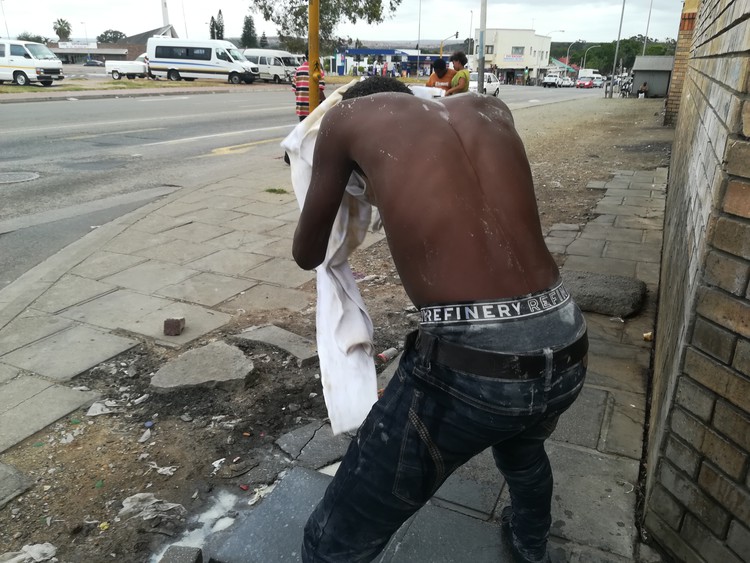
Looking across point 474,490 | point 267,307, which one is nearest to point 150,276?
point 267,307

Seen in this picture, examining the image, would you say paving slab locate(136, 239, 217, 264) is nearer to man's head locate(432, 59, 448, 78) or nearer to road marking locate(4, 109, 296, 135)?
man's head locate(432, 59, 448, 78)

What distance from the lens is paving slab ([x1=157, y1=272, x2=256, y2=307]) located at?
4466 millimetres

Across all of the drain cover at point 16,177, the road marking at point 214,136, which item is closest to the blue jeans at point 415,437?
the drain cover at point 16,177

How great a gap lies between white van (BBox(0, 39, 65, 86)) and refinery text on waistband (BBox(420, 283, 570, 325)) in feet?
96.2

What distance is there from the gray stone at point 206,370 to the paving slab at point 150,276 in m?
1.36

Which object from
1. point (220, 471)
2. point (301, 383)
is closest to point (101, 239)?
point (301, 383)

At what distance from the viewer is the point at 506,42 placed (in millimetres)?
93875

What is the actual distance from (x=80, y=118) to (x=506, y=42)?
91.1m

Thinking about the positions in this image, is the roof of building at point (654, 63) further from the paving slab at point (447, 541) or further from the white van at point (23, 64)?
the paving slab at point (447, 541)

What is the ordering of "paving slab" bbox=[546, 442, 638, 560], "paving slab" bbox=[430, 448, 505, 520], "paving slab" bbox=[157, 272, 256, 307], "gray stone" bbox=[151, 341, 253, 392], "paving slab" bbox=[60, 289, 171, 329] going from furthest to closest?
1. "paving slab" bbox=[157, 272, 256, 307]
2. "paving slab" bbox=[60, 289, 171, 329]
3. "gray stone" bbox=[151, 341, 253, 392]
4. "paving slab" bbox=[430, 448, 505, 520]
5. "paving slab" bbox=[546, 442, 638, 560]

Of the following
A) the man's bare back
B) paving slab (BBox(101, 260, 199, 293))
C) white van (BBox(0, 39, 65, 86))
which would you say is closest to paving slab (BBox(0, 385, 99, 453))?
paving slab (BBox(101, 260, 199, 293))

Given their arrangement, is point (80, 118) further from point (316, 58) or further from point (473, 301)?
point (473, 301)

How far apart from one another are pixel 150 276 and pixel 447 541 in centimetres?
361

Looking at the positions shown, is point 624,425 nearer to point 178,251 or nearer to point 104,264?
point 178,251
